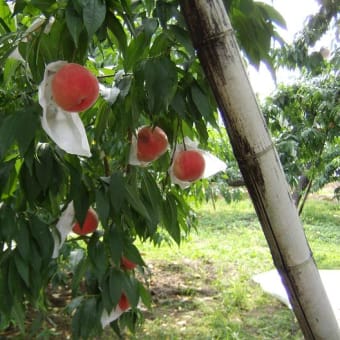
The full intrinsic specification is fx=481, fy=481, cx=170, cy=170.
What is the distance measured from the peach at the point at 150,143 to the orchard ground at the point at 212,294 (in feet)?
2.51

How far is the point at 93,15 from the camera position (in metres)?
0.66

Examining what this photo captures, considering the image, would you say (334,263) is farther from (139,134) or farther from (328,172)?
(139,134)

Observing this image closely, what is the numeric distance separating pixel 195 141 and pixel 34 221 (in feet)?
1.41

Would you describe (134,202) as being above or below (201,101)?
below

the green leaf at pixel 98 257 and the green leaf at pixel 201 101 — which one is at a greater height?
the green leaf at pixel 201 101

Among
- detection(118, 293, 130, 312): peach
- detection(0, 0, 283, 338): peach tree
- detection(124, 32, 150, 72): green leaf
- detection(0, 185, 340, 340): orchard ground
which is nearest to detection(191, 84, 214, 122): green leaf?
detection(0, 0, 283, 338): peach tree

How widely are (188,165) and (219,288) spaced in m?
3.09

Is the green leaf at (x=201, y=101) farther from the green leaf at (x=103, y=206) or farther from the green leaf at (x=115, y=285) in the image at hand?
the green leaf at (x=115, y=285)

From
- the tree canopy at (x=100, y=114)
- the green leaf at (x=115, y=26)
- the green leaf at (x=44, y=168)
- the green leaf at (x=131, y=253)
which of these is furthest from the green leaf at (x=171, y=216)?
the green leaf at (x=115, y=26)

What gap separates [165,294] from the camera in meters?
3.84

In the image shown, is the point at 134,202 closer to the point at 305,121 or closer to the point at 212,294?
the point at 305,121

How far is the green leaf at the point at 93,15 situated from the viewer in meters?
0.65

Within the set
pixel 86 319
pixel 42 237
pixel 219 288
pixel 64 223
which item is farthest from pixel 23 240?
pixel 219 288

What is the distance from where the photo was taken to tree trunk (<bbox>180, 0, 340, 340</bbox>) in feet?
2.25
